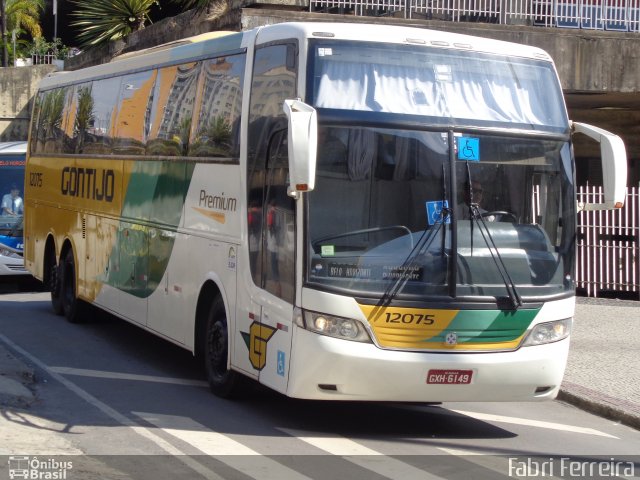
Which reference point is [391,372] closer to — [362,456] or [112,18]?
[362,456]

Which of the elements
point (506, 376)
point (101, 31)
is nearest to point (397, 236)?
point (506, 376)

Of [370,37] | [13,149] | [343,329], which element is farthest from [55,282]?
[343,329]

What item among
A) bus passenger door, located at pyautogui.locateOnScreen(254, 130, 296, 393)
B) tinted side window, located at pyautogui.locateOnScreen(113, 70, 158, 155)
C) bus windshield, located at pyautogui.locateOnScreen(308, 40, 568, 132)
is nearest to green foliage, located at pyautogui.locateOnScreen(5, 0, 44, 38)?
tinted side window, located at pyautogui.locateOnScreen(113, 70, 158, 155)

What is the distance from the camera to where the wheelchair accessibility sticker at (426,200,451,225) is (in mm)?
8297

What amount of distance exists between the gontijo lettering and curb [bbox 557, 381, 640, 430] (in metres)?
6.09

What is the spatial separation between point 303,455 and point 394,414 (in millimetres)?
2053

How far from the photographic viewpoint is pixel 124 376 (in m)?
11.1

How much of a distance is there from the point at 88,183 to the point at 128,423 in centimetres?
615

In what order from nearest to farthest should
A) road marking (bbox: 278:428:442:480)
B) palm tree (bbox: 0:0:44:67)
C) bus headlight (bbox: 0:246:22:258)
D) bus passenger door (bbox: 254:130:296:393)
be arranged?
road marking (bbox: 278:428:442:480) → bus passenger door (bbox: 254:130:296:393) → bus headlight (bbox: 0:246:22:258) → palm tree (bbox: 0:0:44:67)

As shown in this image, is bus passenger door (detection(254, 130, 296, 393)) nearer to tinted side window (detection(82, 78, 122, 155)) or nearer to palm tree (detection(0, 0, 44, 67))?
tinted side window (detection(82, 78, 122, 155))

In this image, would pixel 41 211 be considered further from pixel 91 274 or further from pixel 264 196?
pixel 264 196

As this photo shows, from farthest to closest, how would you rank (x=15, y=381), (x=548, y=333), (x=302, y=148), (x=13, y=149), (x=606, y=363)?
1. (x=13, y=149)
2. (x=606, y=363)
3. (x=15, y=381)
4. (x=548, y=333)
5. (x=302, y=148)

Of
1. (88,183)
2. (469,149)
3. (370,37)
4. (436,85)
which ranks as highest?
(370,37)

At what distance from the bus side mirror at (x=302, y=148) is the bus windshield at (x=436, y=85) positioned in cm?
65
